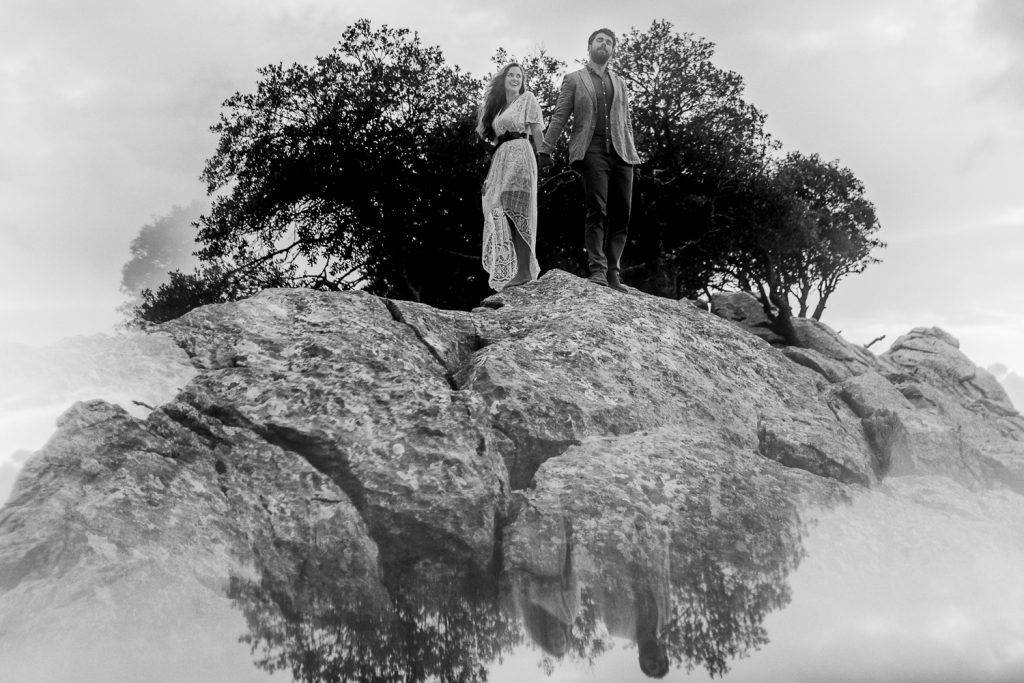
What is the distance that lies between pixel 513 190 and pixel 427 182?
10.2 meters

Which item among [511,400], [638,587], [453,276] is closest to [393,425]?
[511,400]

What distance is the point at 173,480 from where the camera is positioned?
5645 mm

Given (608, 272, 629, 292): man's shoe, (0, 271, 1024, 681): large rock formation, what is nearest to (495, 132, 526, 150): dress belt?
(608, 272, 629, 292): man's shoe

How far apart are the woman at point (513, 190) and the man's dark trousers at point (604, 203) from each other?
0.64 metres

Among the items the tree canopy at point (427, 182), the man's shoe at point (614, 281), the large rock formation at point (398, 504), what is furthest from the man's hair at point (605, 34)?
the tree canopy at point (427, 182)

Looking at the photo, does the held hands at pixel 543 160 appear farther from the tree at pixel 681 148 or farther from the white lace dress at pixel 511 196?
the tree at pixel 681 148

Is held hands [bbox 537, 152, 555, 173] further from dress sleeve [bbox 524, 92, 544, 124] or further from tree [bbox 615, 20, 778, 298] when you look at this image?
tree [bbox 615, 20, 778, 298]

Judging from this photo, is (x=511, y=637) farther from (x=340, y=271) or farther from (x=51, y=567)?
(x=340, y=271)

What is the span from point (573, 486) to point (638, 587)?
820 mm

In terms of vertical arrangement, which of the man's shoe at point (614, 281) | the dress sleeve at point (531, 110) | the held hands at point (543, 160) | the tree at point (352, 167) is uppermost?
the tree at point (352, 167)

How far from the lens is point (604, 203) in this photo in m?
10.8

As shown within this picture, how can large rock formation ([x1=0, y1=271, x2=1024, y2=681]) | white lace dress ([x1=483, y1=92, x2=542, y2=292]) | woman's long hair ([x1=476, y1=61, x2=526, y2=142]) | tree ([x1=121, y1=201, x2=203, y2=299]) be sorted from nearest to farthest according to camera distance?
large rock formation ([x1=0, y1=271, x2=1024, y2=681]) < white lace dress ([x1=483, y1=92, x2=542, y2=292]) < woman's long hair ([x1=476, y1=61, x2=526, y2=142]) < tree ([x1=121, y1=201, x2=203, y2=299])

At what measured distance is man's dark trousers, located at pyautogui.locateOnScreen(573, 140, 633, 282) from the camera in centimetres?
1072

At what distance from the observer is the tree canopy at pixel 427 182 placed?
20375 mm
